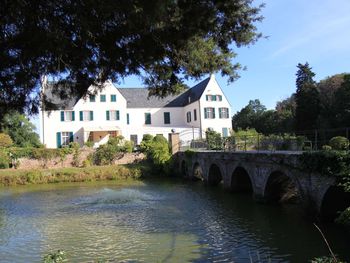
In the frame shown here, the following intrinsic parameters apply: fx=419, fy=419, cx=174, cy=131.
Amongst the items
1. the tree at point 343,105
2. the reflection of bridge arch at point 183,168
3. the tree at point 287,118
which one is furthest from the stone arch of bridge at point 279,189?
the tree at point 287,118

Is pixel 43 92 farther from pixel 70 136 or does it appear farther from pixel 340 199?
pixel 70 136

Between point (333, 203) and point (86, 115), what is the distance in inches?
1298

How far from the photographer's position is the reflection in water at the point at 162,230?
447 inches

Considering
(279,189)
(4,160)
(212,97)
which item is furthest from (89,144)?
(279,189)

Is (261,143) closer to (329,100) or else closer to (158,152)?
(158,152)

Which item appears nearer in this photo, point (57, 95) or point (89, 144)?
point (57, 95)

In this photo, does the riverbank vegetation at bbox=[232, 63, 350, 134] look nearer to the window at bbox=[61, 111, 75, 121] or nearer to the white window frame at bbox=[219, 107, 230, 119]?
the white window frame at bbox=[219, 107, 230, 119]

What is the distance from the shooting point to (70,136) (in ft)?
140

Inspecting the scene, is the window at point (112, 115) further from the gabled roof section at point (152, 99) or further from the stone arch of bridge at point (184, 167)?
the stone arch of bridge at point (184, 167)

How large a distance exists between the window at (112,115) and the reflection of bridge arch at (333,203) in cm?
3250

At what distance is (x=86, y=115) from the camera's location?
42.9 m

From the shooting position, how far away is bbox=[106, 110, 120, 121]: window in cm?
4353

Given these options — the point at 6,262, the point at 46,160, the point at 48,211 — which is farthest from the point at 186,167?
the point at 6,262

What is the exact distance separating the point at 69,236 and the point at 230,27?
32.4 feet
